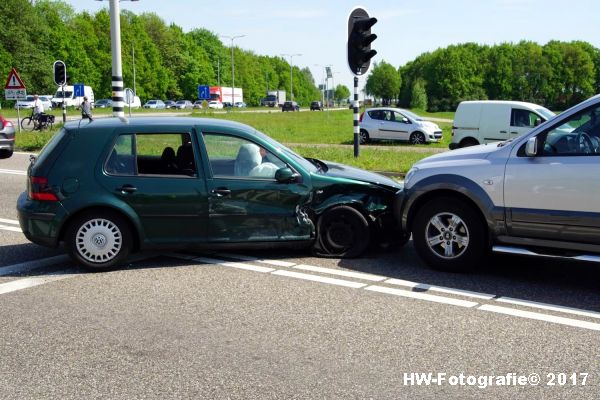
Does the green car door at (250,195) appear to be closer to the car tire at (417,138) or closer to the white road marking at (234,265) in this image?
the white road marking at (234,265)

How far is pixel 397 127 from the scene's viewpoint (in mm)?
26438

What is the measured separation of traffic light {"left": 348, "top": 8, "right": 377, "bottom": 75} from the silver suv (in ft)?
26.5

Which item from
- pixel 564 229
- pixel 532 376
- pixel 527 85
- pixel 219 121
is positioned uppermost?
pixel 527 85

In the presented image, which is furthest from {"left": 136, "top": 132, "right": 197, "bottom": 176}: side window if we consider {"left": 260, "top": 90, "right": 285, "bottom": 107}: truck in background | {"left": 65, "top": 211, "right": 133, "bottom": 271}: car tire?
{"left": 260, "top": 90, "right": 285, "bottom": 107}: truck in background

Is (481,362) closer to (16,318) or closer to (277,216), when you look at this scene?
(277,216)

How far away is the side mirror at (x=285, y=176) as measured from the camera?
6559 millimetres

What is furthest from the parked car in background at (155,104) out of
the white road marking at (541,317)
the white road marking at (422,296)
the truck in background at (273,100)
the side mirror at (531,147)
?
the white road marking at (541,317)

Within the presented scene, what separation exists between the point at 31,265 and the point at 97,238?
0.90 metres

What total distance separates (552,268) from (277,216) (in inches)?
109

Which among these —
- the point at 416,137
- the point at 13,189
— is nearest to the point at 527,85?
the point at 416,137

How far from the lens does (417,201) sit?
21.3 ft

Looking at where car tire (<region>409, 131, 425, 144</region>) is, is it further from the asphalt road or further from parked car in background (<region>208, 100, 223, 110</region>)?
parked car in background (<region>208, 100, 223, 110</region>)

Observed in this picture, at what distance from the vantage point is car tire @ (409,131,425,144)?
85.8 feet

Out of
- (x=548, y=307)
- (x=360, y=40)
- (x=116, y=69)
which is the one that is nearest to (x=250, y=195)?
(x=548, y=307)
